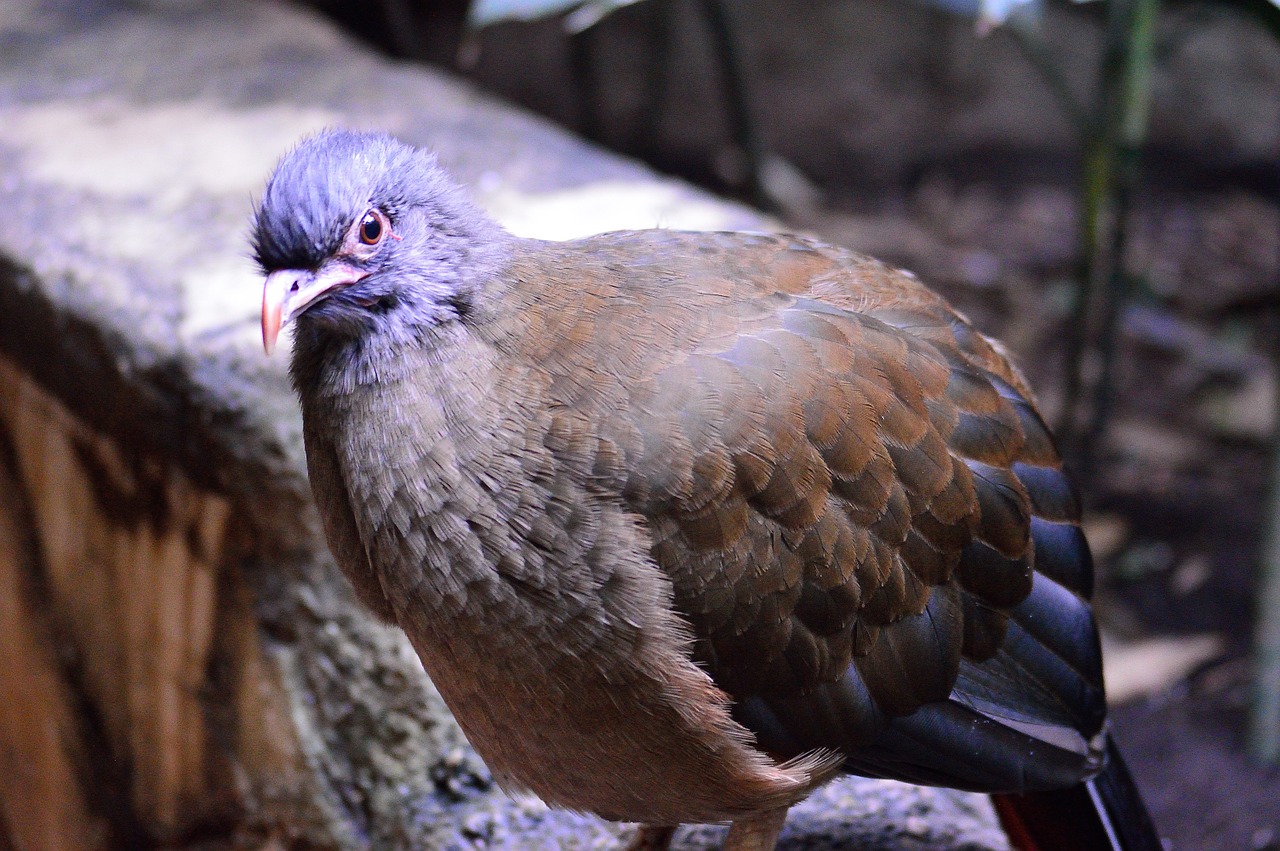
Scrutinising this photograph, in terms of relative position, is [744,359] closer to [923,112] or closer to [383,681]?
[383,681]

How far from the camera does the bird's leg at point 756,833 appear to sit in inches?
91.6

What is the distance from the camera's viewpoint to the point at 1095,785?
2.45m

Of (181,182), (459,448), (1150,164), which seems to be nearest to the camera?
(459,448)

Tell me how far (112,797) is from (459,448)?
2.36 metres

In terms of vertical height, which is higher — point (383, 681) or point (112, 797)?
point (383, 681)

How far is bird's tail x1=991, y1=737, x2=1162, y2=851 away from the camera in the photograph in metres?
2.43

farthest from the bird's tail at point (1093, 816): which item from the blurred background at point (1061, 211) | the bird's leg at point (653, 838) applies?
the blurred background at point (1061, 211)

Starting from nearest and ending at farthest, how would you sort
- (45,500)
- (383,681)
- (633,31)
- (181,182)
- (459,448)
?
1. (459,448)
2. (383,681)
3. (45,500)
4. (181,182)
5. (633,31)

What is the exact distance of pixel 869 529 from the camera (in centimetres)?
212

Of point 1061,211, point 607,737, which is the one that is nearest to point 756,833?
point 607,737

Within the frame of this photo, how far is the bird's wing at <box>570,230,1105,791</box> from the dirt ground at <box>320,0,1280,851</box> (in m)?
2.06

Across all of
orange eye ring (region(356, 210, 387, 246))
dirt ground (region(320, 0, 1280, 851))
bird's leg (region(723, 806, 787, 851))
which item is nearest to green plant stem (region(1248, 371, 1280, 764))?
dirt ground (region(320, 0, 1280, 851))

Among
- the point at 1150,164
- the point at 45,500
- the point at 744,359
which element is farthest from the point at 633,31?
the point at 744,359

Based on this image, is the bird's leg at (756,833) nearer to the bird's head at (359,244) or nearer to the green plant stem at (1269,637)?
the bird's head at (359,244)
